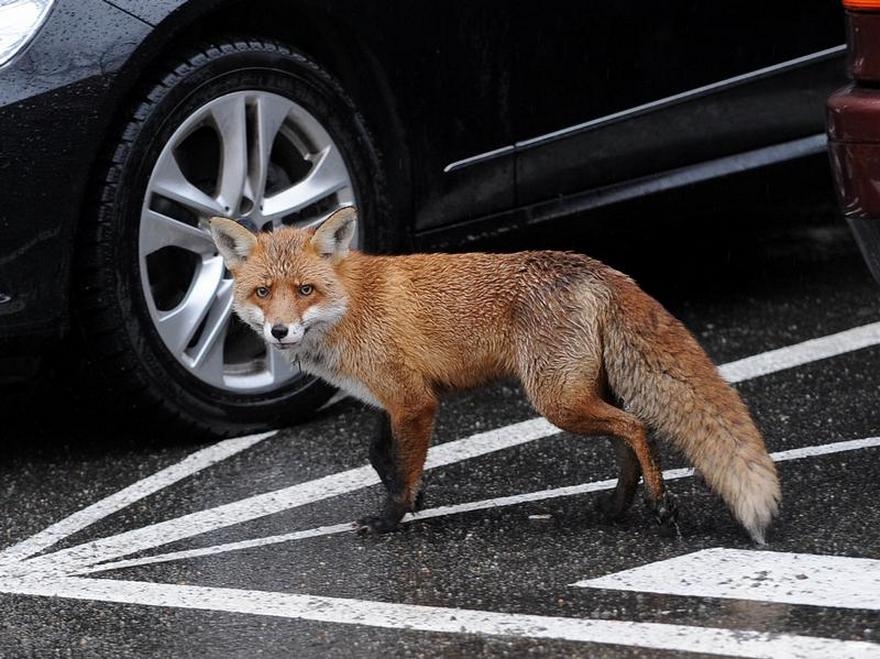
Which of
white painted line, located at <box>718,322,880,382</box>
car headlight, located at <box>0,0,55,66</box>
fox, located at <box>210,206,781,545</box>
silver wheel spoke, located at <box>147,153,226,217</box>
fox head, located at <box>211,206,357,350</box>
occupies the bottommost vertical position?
white painted line, located at <box>718,322,880,382</box>

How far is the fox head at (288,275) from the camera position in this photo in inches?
Answer: 174

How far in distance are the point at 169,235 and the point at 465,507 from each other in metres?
1.23

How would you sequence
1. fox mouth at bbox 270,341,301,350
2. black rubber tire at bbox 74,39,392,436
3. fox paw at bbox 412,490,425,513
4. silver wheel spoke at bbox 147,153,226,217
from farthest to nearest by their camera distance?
silver wheel spoke at bbox 147,153,226,217
black rubber tire at bbox 74,39,392,436
fox paw at bbox 412,490,425,513
fox mouth at bbox 270,341,301,350

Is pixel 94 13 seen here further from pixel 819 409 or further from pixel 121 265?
pixel 819 409

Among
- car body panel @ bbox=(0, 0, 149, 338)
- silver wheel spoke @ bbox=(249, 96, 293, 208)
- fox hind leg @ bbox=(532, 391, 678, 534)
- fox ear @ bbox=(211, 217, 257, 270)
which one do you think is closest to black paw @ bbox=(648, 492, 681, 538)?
fox hind leg @ bbox=(532, 391, 678, 534)

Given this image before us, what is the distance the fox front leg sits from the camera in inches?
175

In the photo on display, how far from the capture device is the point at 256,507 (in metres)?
4.75

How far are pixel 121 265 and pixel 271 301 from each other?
71 centimetres

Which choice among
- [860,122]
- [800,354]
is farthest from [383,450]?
[800,354]

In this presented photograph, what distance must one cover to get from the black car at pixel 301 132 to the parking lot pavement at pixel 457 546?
375 millimetres

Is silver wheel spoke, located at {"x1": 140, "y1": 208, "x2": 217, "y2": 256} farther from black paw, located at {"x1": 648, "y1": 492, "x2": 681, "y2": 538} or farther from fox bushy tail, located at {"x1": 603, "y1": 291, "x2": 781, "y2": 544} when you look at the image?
black paw, located at {"x1": 648, "y1": 492, "x2": 681, "y2": 538}

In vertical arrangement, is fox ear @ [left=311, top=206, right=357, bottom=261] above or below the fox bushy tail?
above

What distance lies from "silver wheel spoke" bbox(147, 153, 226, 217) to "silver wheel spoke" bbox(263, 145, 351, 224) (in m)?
0.19

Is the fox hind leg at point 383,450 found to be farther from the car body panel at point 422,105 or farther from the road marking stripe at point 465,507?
the car body panel at point 422,105
